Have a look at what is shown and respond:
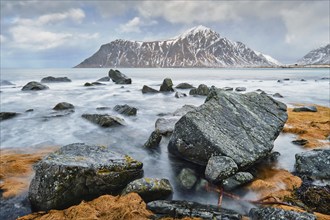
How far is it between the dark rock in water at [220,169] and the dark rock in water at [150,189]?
1543 mm

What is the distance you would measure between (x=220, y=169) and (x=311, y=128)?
9097 millimetres

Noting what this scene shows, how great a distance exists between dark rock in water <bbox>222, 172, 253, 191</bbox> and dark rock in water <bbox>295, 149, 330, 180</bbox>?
2.07m

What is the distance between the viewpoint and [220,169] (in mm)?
8477

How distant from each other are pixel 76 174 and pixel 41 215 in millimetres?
1299

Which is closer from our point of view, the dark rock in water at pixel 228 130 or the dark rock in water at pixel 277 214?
the dark rock in water at pixel 277 214

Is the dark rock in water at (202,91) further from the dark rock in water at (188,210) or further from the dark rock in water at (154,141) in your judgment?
the dark rock in water at (188,210)

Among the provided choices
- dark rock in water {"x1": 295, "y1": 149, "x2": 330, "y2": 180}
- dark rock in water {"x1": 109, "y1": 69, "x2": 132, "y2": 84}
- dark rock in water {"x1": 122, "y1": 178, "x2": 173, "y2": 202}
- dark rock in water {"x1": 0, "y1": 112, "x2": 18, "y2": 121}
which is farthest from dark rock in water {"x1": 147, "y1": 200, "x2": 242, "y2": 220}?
dark rock in water {"x1": 109, "y1": 69, "x2": 132, "y2": 84}

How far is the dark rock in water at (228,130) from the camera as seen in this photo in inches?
373

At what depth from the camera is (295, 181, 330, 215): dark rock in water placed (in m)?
7.02

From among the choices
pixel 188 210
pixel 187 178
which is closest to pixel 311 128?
pixel 187 178

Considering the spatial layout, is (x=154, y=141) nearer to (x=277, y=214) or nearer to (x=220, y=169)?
(x=220, y=169)

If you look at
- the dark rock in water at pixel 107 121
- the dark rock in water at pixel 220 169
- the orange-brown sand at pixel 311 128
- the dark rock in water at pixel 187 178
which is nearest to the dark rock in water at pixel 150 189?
the dark rock in water at pixel 187 178

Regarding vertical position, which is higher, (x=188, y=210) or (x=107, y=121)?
(x=107, y=121)

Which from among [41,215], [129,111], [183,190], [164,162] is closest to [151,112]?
[129,111]
